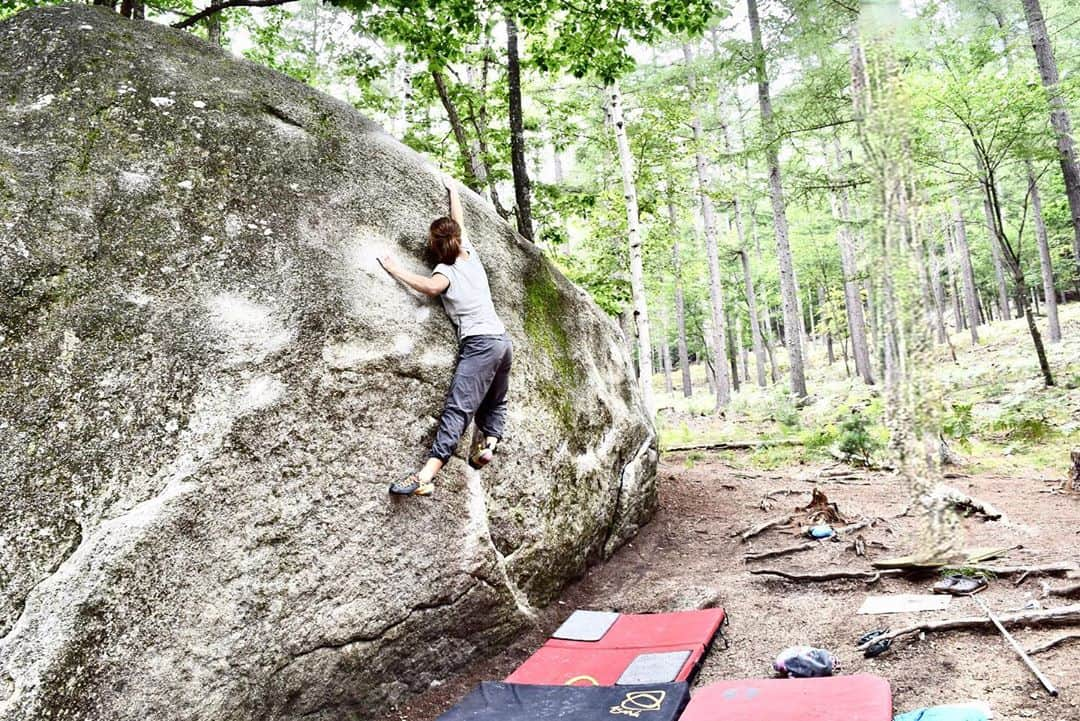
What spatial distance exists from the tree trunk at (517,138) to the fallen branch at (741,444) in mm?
5288

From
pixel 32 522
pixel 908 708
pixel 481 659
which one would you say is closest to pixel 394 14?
pixel 32 522

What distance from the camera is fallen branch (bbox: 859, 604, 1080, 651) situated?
3830mm

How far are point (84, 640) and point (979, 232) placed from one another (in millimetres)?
31649

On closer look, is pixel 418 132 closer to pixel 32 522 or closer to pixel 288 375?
pixel 288 375

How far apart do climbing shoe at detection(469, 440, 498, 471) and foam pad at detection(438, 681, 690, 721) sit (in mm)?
1664

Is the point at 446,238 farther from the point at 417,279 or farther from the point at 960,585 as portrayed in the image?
the point at 960,585

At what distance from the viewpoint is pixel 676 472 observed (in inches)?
378

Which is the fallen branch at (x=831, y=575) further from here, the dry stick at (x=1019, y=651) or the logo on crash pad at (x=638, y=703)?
the logo on crash pad at (x=638, y=703)

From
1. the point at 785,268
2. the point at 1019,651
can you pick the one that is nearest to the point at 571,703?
the point at 1019,651

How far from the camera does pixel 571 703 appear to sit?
3.97 metres

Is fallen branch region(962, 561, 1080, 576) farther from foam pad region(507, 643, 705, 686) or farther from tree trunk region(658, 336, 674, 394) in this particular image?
tree trunk region(658, 336, 674, 394)

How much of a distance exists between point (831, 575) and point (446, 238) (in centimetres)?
448

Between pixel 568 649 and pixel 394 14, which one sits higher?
pixel 394 14

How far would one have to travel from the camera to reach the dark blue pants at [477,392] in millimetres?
4742
